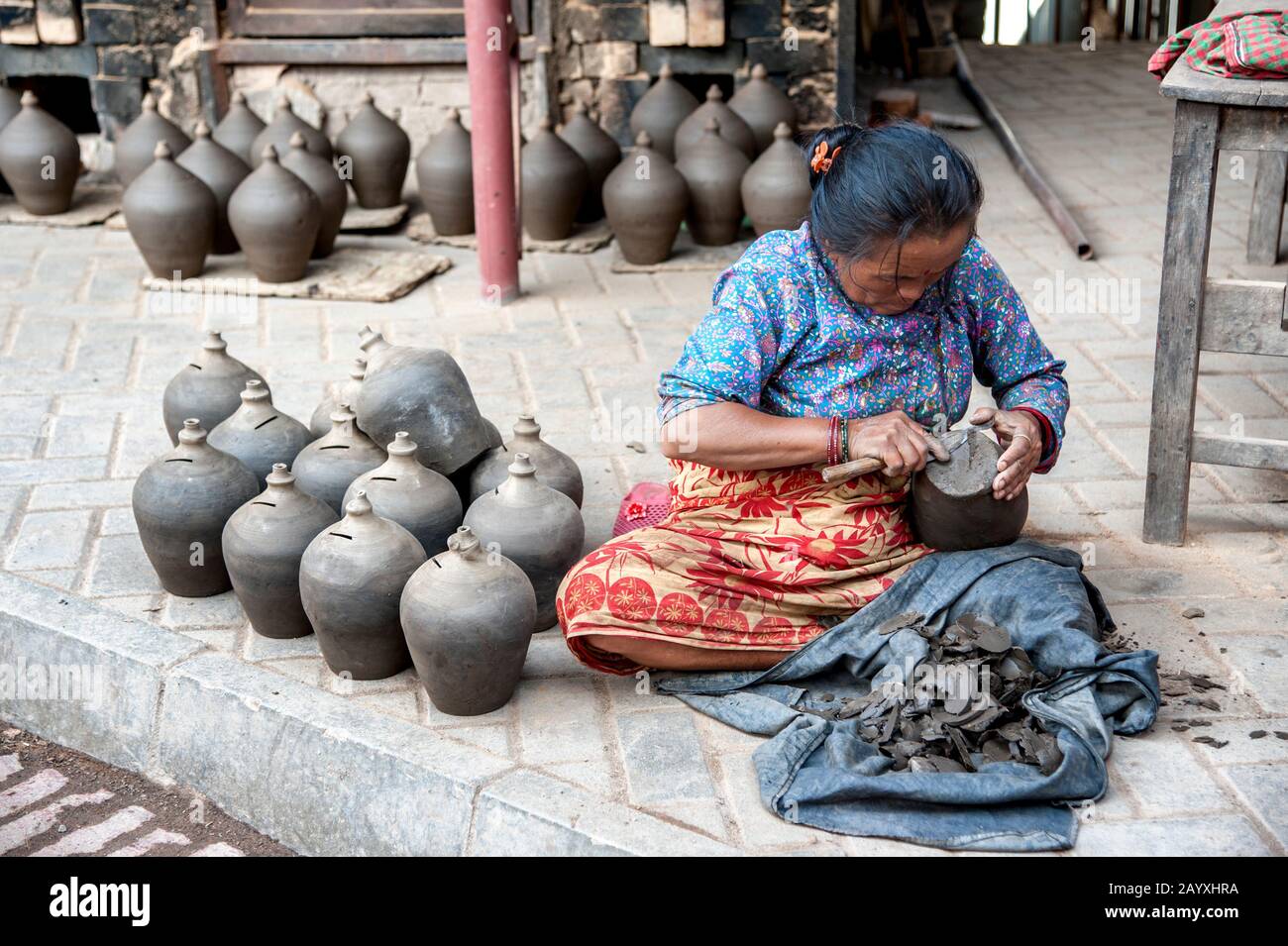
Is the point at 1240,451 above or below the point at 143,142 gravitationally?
below

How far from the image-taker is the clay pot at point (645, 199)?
6246 mm

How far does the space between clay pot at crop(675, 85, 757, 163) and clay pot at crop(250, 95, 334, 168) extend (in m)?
1.69

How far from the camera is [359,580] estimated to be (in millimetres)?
3189

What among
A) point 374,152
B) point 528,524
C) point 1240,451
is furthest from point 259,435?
point 374,152

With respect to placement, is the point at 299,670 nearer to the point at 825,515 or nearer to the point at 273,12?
the point at 825,515

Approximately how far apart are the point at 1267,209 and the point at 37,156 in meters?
5.62

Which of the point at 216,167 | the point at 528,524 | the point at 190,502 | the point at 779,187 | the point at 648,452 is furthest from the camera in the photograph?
the point at 216,167

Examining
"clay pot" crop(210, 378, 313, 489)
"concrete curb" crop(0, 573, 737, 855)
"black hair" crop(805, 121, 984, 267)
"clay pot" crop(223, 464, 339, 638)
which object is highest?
"black hair" crop(805, 121, 984, 267)

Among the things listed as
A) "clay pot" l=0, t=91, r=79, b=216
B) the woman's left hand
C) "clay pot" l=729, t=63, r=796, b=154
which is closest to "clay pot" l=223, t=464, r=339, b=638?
the woman's left hand

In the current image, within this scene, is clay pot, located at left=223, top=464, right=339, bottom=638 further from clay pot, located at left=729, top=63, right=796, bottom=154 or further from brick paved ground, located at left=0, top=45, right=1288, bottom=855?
clay pot, located at left=729, top=63, right=796, bottom=154

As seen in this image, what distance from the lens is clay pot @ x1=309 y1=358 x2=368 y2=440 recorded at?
12.5ft

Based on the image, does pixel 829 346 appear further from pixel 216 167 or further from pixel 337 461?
pixel 216 167

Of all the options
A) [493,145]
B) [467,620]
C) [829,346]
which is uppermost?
[493,145]

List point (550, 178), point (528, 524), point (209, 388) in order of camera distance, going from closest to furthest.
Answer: point (528, 524)
point (209, 388)
point (550, 178)
